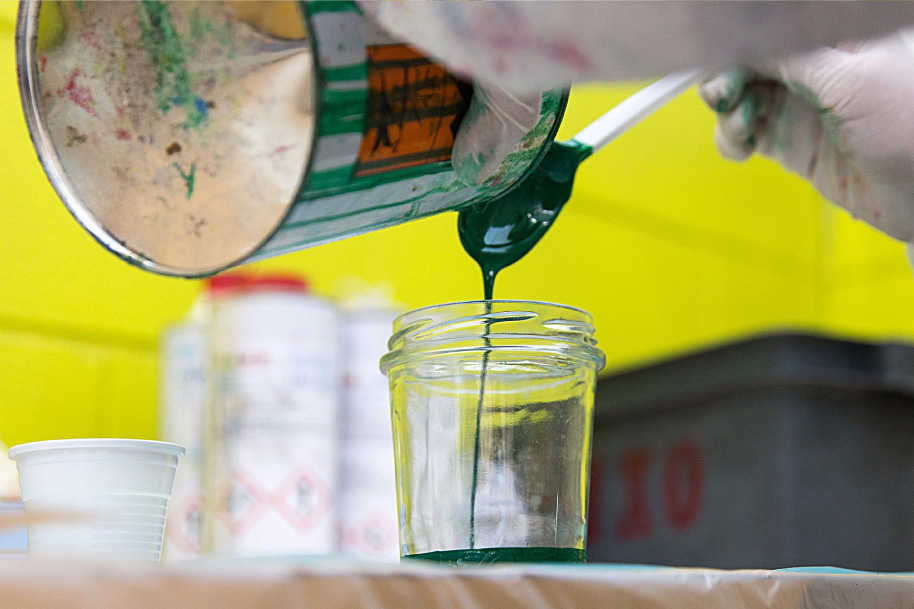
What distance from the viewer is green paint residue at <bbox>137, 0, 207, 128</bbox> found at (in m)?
0.52

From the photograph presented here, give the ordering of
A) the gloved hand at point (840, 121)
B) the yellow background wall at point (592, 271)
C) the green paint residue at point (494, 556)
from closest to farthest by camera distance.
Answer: the green paint residue at point (494, 556) < the gloved hand at point (840, 121) < the yellow background wall at point (592, 271)

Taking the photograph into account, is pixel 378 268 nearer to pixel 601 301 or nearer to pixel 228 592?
pixel 601 301

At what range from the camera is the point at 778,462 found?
131 centimetres

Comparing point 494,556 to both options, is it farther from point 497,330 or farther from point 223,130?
point 223,130

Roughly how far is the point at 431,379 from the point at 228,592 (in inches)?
10.9

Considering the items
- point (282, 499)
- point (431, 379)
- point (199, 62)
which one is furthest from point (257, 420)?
point (199, 62)

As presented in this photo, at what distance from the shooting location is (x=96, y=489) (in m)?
0.53

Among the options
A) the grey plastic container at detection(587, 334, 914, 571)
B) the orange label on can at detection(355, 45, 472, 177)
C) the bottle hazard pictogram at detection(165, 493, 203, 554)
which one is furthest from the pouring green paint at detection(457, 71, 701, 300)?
the grey plastic container at detection(587, 334, 914, 571)

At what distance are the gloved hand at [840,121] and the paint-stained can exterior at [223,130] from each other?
0.41 meters

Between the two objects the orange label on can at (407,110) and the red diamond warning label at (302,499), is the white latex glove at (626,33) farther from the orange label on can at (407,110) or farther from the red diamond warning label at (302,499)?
the red diamond warning label at (302,499)

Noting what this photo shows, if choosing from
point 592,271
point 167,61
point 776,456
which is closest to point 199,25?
point 167,61

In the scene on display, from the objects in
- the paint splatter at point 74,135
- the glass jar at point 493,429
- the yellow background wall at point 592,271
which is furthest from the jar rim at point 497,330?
the yellow background wall at point 592,271

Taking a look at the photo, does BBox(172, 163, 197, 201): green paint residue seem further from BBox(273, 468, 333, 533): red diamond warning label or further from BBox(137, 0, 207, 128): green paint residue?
BBox(273, 468, 333, 533): red diamond warning label

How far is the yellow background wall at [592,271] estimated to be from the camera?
1206 millimetres
